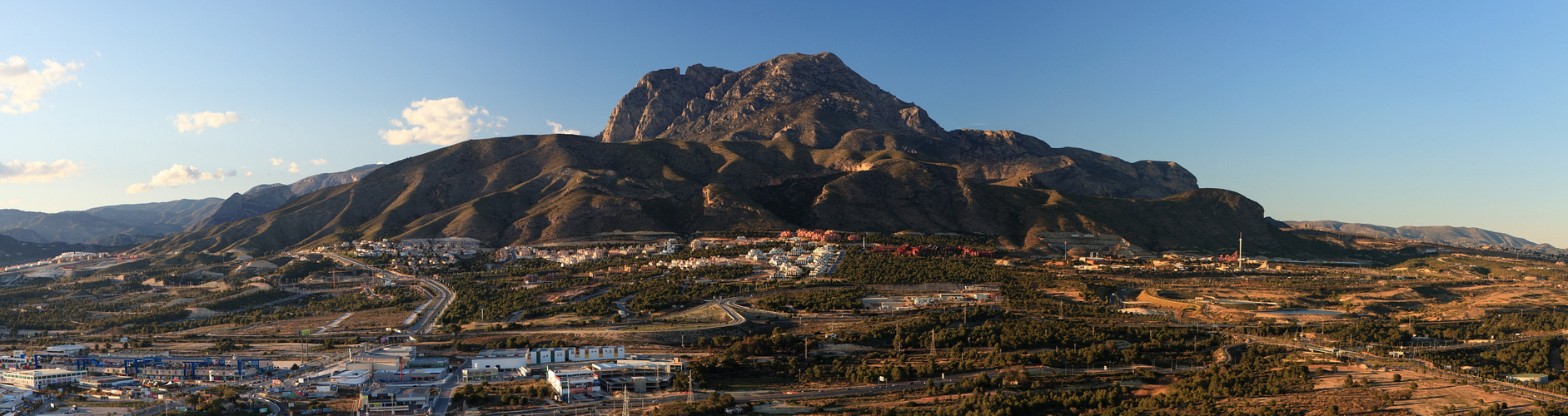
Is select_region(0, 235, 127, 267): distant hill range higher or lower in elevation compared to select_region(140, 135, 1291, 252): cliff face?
lower

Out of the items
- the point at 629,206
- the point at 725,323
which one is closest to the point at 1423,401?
the point at 725,323

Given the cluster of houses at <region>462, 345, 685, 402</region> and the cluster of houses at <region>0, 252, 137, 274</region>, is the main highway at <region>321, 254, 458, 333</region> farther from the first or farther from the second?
the cluster of houses at <region>0, 252, 137, 274</region>

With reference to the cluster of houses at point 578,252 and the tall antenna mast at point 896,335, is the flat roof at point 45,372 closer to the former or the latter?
the tall antenna mast at point 896,335

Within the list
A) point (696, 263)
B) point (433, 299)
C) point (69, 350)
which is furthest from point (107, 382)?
point (696, 263)

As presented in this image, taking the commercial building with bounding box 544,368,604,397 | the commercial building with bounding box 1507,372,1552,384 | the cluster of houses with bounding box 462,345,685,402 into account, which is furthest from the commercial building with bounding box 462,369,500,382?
the commercial building with bounding box 1507,372,1552,384

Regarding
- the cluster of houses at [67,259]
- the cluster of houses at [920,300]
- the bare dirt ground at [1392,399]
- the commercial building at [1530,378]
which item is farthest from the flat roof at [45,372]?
the cluster of houses at [67,259]
